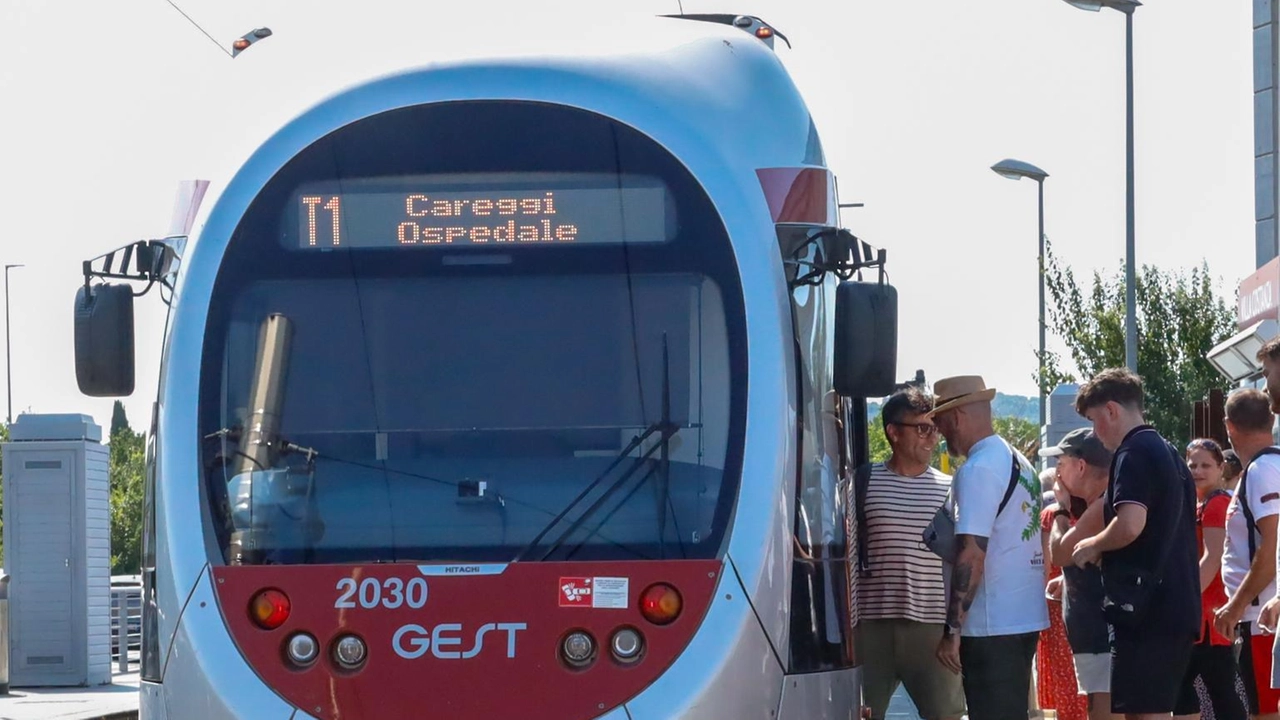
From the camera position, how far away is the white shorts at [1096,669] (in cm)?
853

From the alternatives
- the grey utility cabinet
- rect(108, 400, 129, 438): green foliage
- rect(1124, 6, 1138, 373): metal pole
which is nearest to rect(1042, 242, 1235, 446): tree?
rect(1124, 6, 1138, 373): metal pole

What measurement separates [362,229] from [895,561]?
2.93 metres

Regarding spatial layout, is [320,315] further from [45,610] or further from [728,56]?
[45,610]

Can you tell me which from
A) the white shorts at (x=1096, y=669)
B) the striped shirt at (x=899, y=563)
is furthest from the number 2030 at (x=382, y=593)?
the white shorts at (x=1096, y=669)

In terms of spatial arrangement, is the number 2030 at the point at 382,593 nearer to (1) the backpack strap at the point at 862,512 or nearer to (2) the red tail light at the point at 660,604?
(2) the red tail light at the point at 660,604

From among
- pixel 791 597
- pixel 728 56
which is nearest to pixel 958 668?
pixel 791 597

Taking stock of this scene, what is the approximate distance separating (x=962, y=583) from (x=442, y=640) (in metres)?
2.37

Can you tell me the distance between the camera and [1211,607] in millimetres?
9094

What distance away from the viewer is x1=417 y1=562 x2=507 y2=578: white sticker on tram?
649 centimetres

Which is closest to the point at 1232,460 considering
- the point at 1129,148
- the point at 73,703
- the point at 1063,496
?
the point at 1063,496

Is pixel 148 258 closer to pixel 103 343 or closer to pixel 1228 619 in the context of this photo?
pixel 103 343

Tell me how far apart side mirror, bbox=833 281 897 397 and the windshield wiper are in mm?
631

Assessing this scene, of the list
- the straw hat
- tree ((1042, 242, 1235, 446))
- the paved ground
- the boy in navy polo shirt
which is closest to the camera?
the boy in navy polo shirt

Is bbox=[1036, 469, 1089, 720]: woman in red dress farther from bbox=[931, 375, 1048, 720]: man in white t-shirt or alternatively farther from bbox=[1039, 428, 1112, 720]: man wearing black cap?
A: bbox=[931, 375, 1048, 720]: man in white t-shirt
